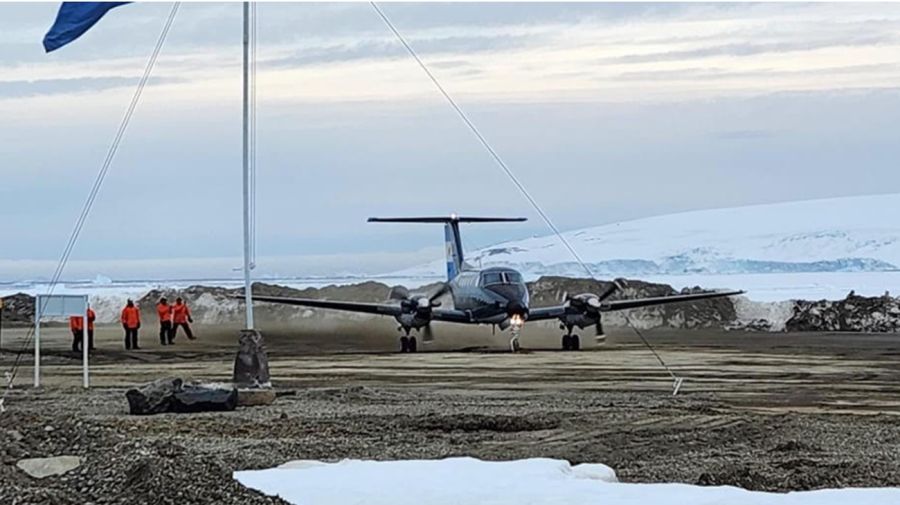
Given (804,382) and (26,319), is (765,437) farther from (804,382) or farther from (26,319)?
(26,319)

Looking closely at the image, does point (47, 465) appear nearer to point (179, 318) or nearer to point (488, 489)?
point (488, 489)

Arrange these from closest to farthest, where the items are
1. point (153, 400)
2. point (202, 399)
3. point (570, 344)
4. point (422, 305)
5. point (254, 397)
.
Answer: point (153, 400) < point (202, 399) < point (254, 397) < point (570, 344) < point (422, 305)

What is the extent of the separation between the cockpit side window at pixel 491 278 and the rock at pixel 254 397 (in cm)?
1857

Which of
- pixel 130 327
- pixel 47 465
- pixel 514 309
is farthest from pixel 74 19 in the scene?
pixel 130 327

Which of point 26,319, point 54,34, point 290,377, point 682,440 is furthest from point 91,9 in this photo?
point 26,319

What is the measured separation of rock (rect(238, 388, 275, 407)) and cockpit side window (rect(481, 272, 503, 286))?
1857 cm

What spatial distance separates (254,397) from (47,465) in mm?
9739

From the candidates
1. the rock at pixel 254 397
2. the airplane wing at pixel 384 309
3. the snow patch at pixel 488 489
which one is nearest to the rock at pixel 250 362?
the rock at pixel 254 397

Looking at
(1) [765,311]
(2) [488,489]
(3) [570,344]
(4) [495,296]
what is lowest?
(2) [488,489]

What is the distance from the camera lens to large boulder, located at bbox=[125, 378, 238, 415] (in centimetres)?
1903

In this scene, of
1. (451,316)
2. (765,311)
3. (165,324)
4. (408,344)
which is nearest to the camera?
(408,344)

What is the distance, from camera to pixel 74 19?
15914 millimetres

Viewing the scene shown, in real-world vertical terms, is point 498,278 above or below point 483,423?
above

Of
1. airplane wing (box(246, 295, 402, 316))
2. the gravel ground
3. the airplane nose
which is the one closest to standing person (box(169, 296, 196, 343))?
airplane wing (box(246, 295, 402, 316))
